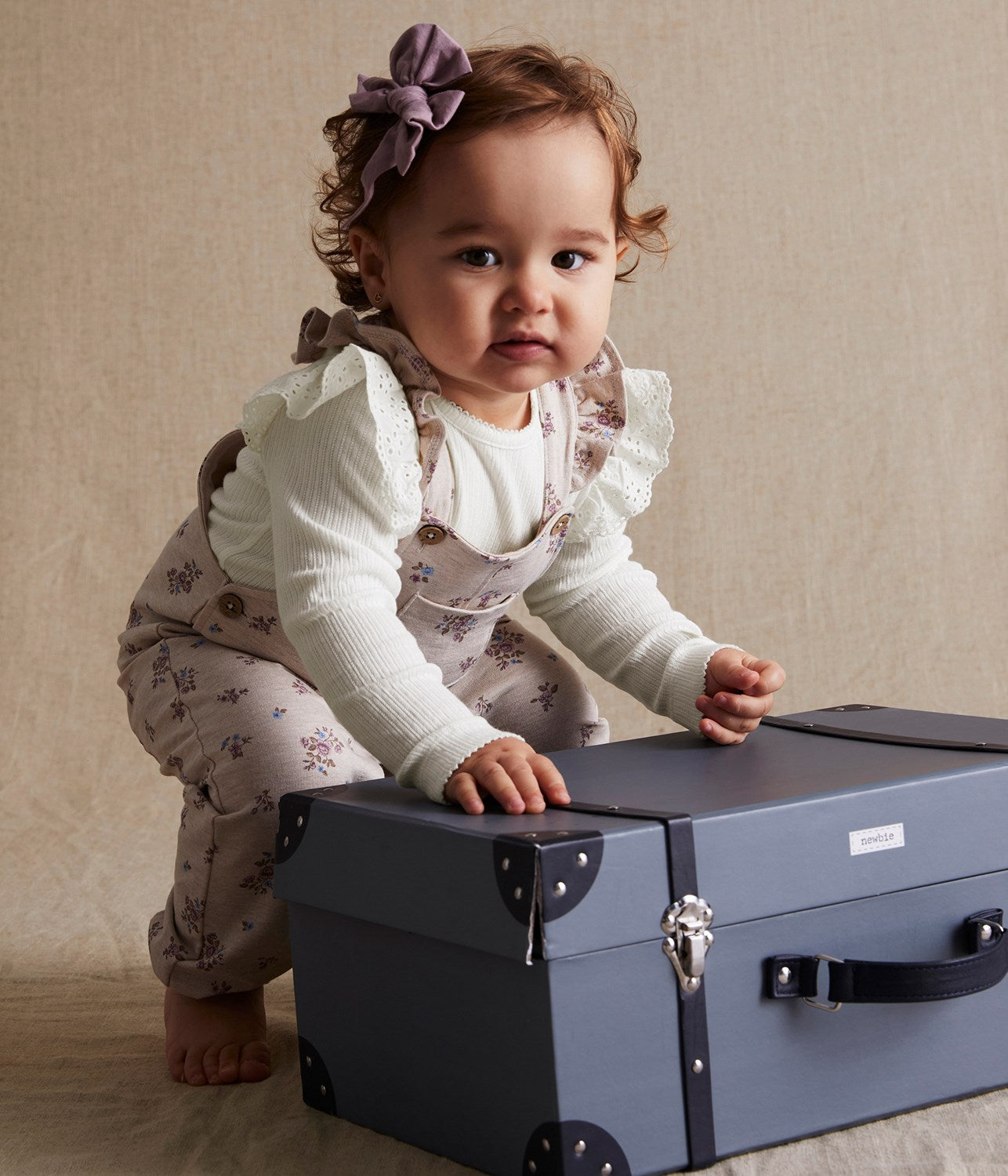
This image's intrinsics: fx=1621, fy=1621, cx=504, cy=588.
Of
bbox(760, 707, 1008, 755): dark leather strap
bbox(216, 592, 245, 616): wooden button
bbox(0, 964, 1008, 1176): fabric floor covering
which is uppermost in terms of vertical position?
bbox(216, 592, 245, 616): wooden button

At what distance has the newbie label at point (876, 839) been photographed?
3.38 ft

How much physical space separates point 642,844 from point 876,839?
0.58 ft

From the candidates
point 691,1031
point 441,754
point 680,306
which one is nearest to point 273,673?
point 441,754

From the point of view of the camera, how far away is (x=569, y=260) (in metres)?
1.26

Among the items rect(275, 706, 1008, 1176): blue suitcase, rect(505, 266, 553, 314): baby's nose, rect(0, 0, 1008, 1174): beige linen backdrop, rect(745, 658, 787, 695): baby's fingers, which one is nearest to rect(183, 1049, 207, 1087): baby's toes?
rect(275, 706, 1008, 1176): blue suitcase

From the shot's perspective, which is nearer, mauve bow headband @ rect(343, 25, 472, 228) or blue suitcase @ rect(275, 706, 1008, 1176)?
blue suitcase @ rect(275, 706, 1008, 1176)

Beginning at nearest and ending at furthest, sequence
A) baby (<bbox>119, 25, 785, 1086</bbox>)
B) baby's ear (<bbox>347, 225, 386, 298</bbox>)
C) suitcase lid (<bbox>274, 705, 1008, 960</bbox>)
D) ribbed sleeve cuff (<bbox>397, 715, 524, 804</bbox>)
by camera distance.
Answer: suitcase lid (<bbox>274, 705, 1008, 960</bbox>) < ribbed sleeve cuff (<bbox>397, 715, 524, 804</bbox>) < baby (<bbox>119, 25, 785, 1086</bbox>) < baby's ear (<bbox>347, 225, 386, 298</bbox>)

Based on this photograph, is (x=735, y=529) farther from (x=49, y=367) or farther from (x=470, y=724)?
(x=470, y=724)

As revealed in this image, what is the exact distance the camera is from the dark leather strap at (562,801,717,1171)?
3.17ft

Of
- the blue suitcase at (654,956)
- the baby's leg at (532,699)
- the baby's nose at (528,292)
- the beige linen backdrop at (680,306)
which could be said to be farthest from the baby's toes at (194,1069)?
the beige linen backdrop at (680,306)

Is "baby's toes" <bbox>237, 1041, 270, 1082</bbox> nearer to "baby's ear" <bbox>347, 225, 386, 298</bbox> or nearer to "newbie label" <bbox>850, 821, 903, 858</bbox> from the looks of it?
"newbie label" <bbox>850, 821, 903, 858</bbox>

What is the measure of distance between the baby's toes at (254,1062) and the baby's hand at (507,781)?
→ 0.31 m

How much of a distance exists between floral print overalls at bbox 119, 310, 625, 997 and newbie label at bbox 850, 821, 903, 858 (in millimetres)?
411

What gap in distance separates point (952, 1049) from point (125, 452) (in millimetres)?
1550
